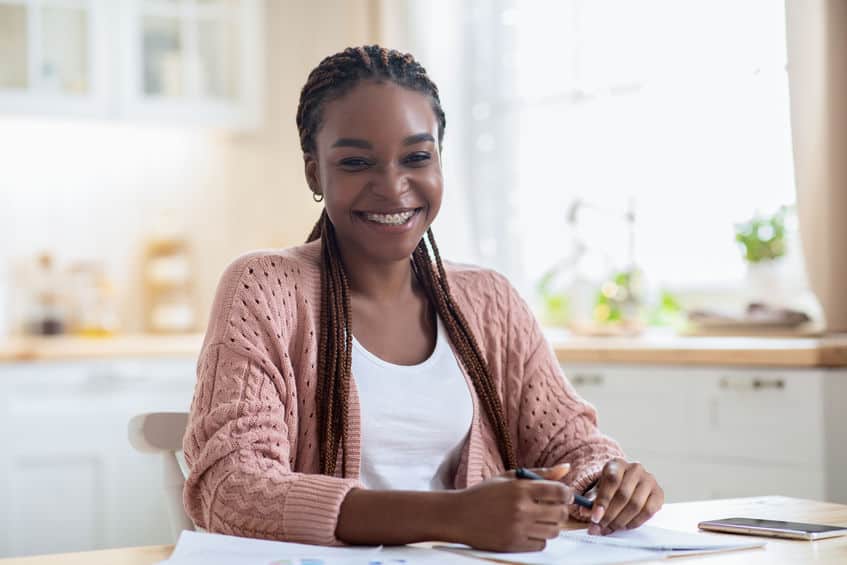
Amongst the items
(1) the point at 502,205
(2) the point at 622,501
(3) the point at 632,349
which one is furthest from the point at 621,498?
(1) the point at 502,205

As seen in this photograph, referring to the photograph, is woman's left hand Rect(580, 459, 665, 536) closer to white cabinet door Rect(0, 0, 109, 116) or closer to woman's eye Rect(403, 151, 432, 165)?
woman's eye Rect(403, 151, 432, 165)

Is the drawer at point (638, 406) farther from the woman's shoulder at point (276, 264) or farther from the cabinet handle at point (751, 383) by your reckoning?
the woman's shoulder at point (276, 264)

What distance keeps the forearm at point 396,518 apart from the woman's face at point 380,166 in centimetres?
49

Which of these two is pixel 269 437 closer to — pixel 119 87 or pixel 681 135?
pixel 681 135

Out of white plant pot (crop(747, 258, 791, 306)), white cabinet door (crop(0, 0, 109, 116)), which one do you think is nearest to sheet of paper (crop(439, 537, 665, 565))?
white plant pot (crop(747, 258, 791, 306))

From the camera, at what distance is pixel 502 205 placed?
3.83 m

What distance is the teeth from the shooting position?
160cm

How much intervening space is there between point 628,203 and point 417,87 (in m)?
2.02

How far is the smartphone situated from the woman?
0.08 metres

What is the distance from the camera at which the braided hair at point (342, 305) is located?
5.02 ft

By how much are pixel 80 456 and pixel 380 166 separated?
221 centimetres

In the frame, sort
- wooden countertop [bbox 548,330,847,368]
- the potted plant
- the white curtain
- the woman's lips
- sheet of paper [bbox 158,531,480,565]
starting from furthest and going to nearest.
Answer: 1. the potted plant
2. the white curtain
3. wooden countertop [bbox 548,330,847,368]
4. the woman's lips
5. sheet of paper [bbox 158,531,480,565]

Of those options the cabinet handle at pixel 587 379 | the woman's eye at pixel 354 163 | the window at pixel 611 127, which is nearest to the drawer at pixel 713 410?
the cabinet handle at pixel 587 379

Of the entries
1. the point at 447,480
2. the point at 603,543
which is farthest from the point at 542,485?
the point at 447,480
